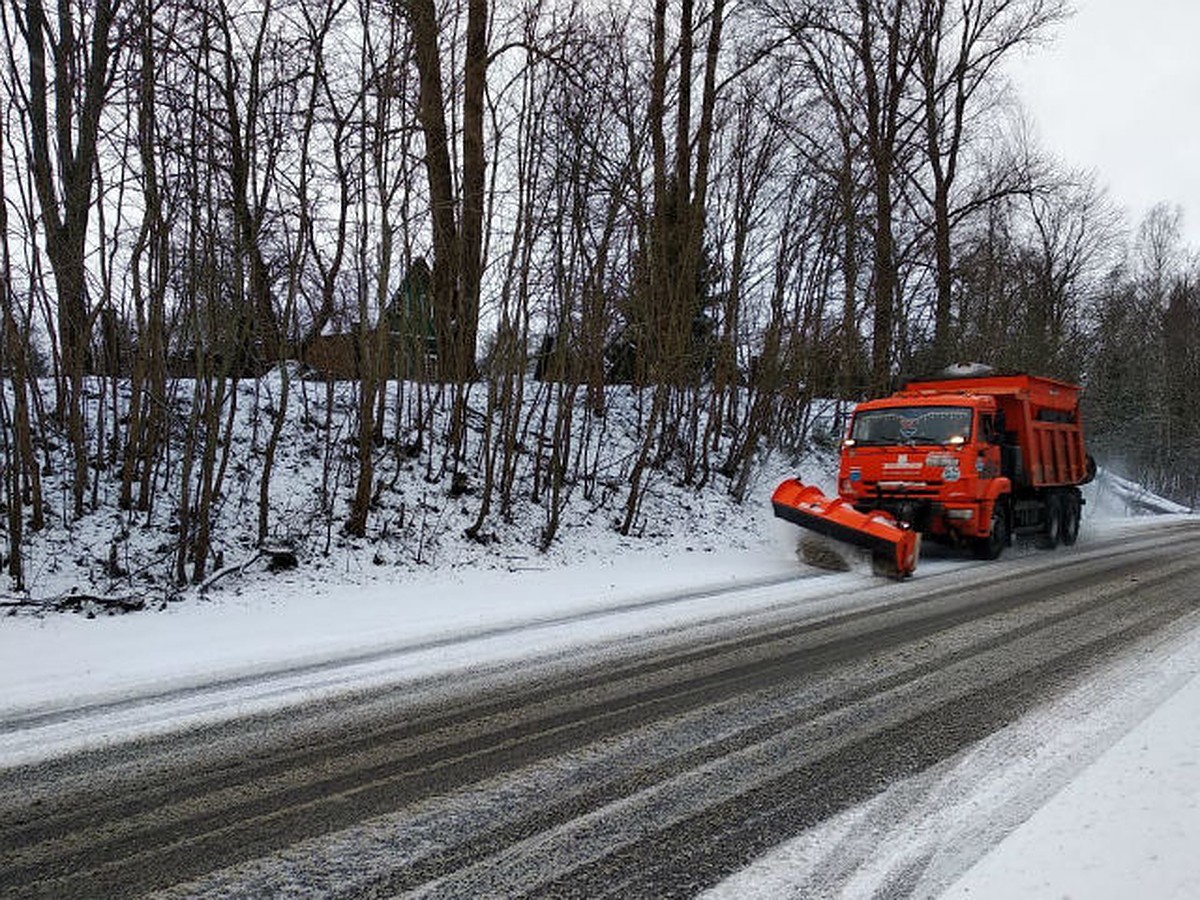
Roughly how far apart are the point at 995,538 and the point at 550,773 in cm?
1164

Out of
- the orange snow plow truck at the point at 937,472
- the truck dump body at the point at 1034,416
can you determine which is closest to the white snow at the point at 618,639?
the orange snow plow truck at the point at 937,472

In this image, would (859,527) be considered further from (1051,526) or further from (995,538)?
(1051,526)

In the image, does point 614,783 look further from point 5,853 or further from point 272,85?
point 272,85

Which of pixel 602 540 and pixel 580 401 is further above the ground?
pixel 580 401

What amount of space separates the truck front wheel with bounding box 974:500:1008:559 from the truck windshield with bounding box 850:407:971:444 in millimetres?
1415

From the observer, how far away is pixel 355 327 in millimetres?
11555

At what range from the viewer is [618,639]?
7555mm

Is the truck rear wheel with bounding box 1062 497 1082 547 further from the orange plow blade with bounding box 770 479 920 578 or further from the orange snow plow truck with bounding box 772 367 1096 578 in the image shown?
the orange plow blade with bounding box 770 479 920 578

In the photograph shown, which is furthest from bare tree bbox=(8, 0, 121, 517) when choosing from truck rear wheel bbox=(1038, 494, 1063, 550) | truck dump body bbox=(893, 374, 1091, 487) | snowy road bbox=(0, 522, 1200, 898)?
truck rear wheel bbox=(1038, 494, 1063, 550)

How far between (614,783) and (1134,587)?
9.35 m

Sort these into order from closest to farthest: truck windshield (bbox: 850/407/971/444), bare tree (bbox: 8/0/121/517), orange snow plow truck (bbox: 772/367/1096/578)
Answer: bare tree (bbox: 8/0/121/517) → orange snow plow truck (bbox: 772/367/1096/578) → truck windshield (bbox: 850/407/971/444)

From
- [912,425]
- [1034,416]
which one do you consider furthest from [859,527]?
[1034,416]

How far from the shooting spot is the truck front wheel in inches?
539

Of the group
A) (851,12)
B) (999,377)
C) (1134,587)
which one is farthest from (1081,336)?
(1134,587)
